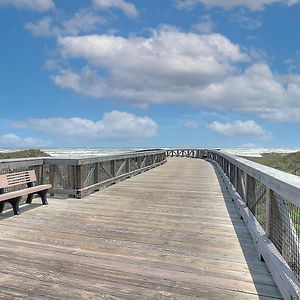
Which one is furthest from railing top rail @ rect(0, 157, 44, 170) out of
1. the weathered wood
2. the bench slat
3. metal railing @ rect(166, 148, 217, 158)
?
metal railing @ rect(166, 148, 217, 158)

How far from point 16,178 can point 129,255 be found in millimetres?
3446

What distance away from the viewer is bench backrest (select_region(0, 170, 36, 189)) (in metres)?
5.84

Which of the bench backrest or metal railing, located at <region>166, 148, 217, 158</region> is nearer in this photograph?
the bench backrest

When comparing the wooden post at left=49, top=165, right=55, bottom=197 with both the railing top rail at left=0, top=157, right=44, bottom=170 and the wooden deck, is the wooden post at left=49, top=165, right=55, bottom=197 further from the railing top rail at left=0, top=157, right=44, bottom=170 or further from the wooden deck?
the wooden deck

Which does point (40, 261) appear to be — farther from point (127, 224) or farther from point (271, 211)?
point (271, 211)

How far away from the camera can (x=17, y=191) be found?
6.04m

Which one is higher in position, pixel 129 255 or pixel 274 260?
pixel 274 260

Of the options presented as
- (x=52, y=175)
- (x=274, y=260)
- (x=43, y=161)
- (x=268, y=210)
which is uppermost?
(x=43, y=161)

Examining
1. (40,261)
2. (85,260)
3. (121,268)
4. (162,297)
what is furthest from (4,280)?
(162,297)

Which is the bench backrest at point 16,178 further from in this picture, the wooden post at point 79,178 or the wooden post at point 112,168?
the wooden post at point 112,168

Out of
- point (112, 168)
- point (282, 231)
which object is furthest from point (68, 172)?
point (282, 231)

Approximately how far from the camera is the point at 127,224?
525cm

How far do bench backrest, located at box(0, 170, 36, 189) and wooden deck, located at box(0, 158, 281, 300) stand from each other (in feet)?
1.70

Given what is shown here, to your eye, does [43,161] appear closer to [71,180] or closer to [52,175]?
[52,175]
